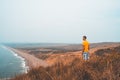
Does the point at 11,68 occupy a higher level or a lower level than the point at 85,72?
lower

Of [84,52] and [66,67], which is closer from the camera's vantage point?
[66,67]

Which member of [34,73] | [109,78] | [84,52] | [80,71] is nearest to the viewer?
[109,78]

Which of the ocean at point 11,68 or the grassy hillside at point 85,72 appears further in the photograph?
the ocean at point 11,68

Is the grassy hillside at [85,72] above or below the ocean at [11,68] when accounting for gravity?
above

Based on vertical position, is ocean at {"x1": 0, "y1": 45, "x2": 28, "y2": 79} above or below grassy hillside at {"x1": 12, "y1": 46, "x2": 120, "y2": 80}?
below

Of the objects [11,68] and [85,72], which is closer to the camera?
[85,72]

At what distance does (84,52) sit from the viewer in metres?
Answer: 15.4

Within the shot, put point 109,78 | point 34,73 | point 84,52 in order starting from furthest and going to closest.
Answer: point 84,52 → point 34,73 → point 109,78

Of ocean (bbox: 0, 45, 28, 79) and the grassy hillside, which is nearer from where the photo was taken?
the grassy hillside

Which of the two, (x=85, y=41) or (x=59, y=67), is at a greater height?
(x=85, y=41)

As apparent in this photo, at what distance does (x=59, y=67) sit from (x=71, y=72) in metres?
1.12

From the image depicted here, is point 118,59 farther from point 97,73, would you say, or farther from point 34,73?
point 34,73

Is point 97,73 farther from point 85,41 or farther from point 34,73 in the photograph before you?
point 85,41

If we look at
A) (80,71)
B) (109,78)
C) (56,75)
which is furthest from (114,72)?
(56,75)
